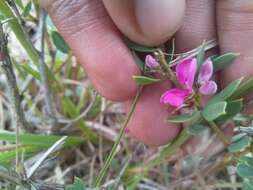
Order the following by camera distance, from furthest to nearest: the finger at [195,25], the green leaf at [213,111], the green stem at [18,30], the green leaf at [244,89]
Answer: the finger at [195,25] < the green stem at [18,30] < the green leaf at [244,89] < the green leaf at [213,111]

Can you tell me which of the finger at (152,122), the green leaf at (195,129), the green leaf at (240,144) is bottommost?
the finger at (152,122)

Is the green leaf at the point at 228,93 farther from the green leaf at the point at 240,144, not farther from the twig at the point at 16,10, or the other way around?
the twig at the point at 16,10

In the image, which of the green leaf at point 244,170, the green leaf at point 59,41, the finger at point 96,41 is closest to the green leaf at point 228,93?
the green leaf at point 244,170

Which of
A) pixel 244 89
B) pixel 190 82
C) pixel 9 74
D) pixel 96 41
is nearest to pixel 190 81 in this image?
pixel 190 82

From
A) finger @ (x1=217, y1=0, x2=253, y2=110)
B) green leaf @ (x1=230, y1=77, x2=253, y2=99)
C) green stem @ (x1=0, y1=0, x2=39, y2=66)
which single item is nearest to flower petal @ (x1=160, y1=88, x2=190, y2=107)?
green leaf @ (x1=230, y1=77, x2=253, y2=99)

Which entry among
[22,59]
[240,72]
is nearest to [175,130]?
[240,72]

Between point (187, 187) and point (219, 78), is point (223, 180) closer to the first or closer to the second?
point (187, 187)
